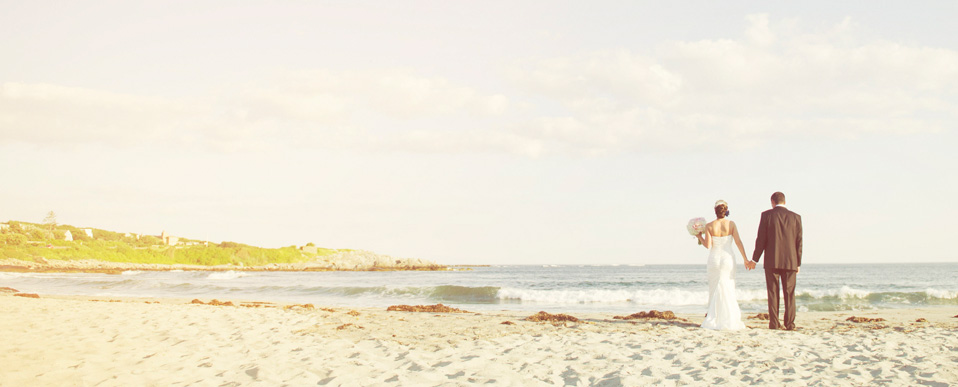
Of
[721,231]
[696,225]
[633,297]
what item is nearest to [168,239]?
[633,297]

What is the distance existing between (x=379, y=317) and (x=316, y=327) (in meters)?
2.17

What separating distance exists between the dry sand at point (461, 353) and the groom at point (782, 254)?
1.27 ft

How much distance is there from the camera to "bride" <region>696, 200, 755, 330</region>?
8.27 metres

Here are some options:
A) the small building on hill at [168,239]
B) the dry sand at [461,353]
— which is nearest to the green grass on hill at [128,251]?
the small building on hill at [168,239]

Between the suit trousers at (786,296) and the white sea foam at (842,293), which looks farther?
the white sea foam at (842,293)

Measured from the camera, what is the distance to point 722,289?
8414mm

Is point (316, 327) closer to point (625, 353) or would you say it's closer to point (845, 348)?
point (625, 353)

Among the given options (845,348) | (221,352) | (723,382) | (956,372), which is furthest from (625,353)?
(221,352)

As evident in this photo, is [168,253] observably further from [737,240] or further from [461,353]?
[737,240]

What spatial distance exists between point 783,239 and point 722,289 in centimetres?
122

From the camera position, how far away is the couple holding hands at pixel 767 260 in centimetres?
829

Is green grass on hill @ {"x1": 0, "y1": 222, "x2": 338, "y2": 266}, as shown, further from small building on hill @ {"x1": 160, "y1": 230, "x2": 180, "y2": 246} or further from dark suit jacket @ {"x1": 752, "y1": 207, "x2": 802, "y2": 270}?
dark suit jacket @ {"x1": 752, "y1": 207, "x2": 802, "y2": 270}

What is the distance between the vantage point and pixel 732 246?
28.5ft

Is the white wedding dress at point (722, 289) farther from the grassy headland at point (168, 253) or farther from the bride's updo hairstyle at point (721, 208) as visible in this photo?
the grassy headland at point (168, 253)
